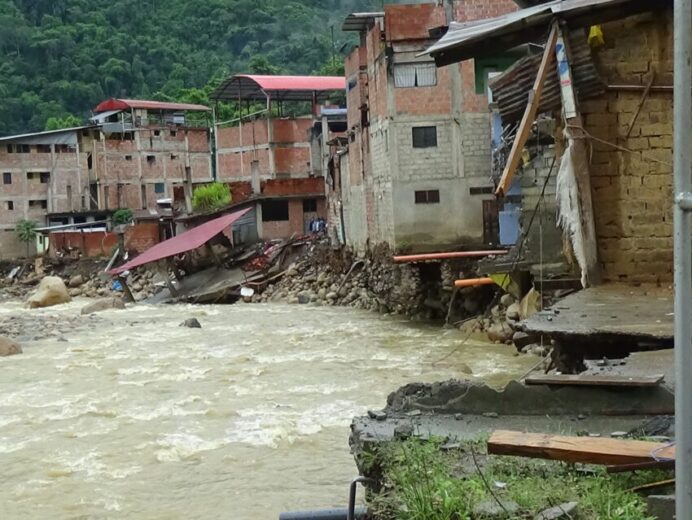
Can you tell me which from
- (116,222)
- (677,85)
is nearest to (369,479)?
(677,85)

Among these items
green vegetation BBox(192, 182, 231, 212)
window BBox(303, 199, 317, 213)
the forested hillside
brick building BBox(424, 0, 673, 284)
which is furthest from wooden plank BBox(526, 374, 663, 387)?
the forested hillside

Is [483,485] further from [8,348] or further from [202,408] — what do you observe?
[8,348]

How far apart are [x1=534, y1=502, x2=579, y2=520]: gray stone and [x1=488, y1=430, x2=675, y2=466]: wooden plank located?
0.36 meters

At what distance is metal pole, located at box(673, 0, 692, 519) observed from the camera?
222cm

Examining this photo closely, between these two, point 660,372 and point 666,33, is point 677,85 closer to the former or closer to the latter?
point 660,372

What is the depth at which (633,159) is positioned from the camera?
832 cm

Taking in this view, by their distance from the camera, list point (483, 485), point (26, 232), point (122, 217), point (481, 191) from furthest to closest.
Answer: point (122, 217), point (26, 232), point (481, 191), point (483, 485)

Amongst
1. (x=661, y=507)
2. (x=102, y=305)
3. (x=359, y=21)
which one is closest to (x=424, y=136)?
(x=359, y=21)

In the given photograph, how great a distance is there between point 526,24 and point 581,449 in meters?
5.48

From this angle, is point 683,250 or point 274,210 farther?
point 274,210

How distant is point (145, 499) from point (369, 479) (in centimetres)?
480

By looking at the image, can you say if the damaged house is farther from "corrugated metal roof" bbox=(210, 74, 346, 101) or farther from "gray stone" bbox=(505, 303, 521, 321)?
"corrugated metal roof" bbox=(210, 74, 346, 101)

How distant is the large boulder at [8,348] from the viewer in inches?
→ 697

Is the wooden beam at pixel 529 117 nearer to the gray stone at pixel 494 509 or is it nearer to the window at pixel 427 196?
the gray stone at pixel 494 509
